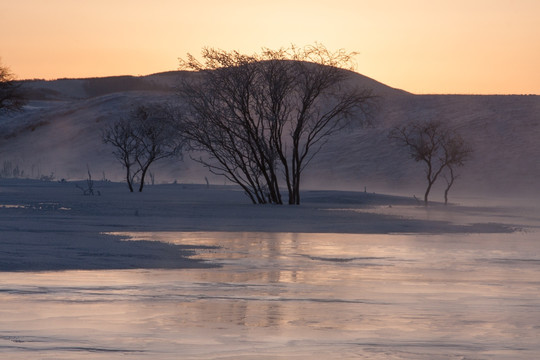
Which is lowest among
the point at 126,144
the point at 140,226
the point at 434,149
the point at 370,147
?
the point at 140,226

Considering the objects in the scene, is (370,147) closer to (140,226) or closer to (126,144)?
(126,144)

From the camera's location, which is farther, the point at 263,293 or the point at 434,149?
the point at 434,149

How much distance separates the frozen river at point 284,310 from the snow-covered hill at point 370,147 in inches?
2075

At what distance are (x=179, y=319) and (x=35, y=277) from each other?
14.2 feet

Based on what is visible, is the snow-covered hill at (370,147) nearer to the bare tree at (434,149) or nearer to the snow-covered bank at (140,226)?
the bare tree at (434,149)

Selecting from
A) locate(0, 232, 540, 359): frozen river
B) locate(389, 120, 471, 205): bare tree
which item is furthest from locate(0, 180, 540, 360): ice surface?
locate(389, 120, 471, 205): bare tree

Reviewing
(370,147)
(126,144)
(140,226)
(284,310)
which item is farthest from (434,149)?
(284,310)

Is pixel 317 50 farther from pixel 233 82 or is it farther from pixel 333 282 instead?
pixel 333 282

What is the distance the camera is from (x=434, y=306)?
36.8 feet

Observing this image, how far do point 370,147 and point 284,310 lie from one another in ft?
284

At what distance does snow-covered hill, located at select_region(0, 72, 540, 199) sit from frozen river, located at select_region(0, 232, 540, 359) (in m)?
52.7

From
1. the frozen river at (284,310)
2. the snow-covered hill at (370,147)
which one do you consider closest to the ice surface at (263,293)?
the frozen river at (284,310)

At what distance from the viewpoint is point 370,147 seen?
96812 millimetres

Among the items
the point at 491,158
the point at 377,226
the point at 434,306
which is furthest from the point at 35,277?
the point at 491,158
